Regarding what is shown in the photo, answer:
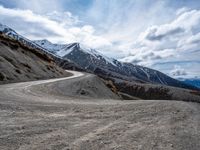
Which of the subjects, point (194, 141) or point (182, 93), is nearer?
point (194, 141)

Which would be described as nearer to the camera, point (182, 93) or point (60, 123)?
point (60, 123)

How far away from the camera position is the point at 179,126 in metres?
10.5

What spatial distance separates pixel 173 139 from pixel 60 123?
438 cm

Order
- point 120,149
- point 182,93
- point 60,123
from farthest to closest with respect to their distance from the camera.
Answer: point 182,93 < point 60,123 < point 120,149

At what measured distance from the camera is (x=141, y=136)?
8.91m

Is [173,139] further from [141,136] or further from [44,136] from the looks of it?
[44,136]

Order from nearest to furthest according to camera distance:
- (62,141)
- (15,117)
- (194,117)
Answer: (62,141)
(15,117)
(194,117)

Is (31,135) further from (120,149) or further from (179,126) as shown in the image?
(179,126)

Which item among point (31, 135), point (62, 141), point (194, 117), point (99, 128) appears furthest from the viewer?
point (194, 117)

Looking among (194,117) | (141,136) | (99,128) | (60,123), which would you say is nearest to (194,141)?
(141,136)

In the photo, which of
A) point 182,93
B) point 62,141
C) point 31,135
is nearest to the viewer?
point 62,141

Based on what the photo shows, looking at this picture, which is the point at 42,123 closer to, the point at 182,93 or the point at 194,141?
the point at 194,141

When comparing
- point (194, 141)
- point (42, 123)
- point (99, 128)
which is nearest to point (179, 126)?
point (194, 141)

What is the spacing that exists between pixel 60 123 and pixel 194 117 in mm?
6305
